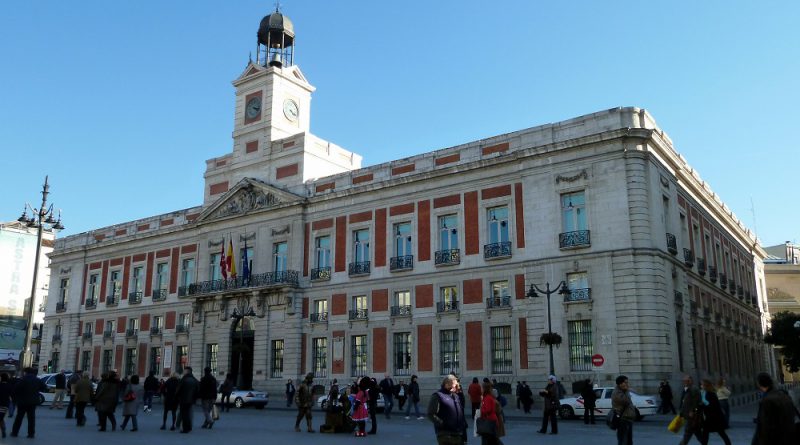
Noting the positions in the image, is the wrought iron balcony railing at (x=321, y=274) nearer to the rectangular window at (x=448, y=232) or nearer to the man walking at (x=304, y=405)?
the rectangular window at (x=448, y=232)

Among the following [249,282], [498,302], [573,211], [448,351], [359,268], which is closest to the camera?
[573,211]

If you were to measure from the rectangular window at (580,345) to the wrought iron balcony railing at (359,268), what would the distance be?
11.2m

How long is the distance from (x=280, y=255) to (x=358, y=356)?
8014mm

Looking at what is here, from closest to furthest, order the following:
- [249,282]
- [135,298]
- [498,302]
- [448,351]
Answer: [498,302]
[448,351]
[249,282]
[135,298]

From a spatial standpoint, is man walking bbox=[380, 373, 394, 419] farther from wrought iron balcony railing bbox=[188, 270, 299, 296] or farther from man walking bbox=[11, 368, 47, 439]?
man walking bbox=[11, 368, 47, 439]

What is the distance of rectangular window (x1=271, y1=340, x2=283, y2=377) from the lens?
40031 mm

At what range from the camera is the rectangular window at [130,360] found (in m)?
48.0

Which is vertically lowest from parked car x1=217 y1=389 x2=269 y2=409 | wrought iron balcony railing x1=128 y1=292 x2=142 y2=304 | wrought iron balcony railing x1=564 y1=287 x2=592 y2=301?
parked car x1=217 y1=389 x2=269 y2=409

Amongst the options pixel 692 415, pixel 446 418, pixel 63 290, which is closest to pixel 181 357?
pixel 63 290

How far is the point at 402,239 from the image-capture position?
1470 inches

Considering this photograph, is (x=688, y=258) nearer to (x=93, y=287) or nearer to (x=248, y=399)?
(x=248, y=399)

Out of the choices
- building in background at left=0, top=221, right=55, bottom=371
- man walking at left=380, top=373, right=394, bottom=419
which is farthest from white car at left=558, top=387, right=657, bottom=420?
building in background at left=0, top=221, right=55, bottom=371

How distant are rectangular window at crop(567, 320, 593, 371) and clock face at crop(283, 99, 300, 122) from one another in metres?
23.2

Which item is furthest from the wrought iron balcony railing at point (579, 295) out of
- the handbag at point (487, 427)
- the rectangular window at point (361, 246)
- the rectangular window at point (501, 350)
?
the handbag at point (487, 427)
